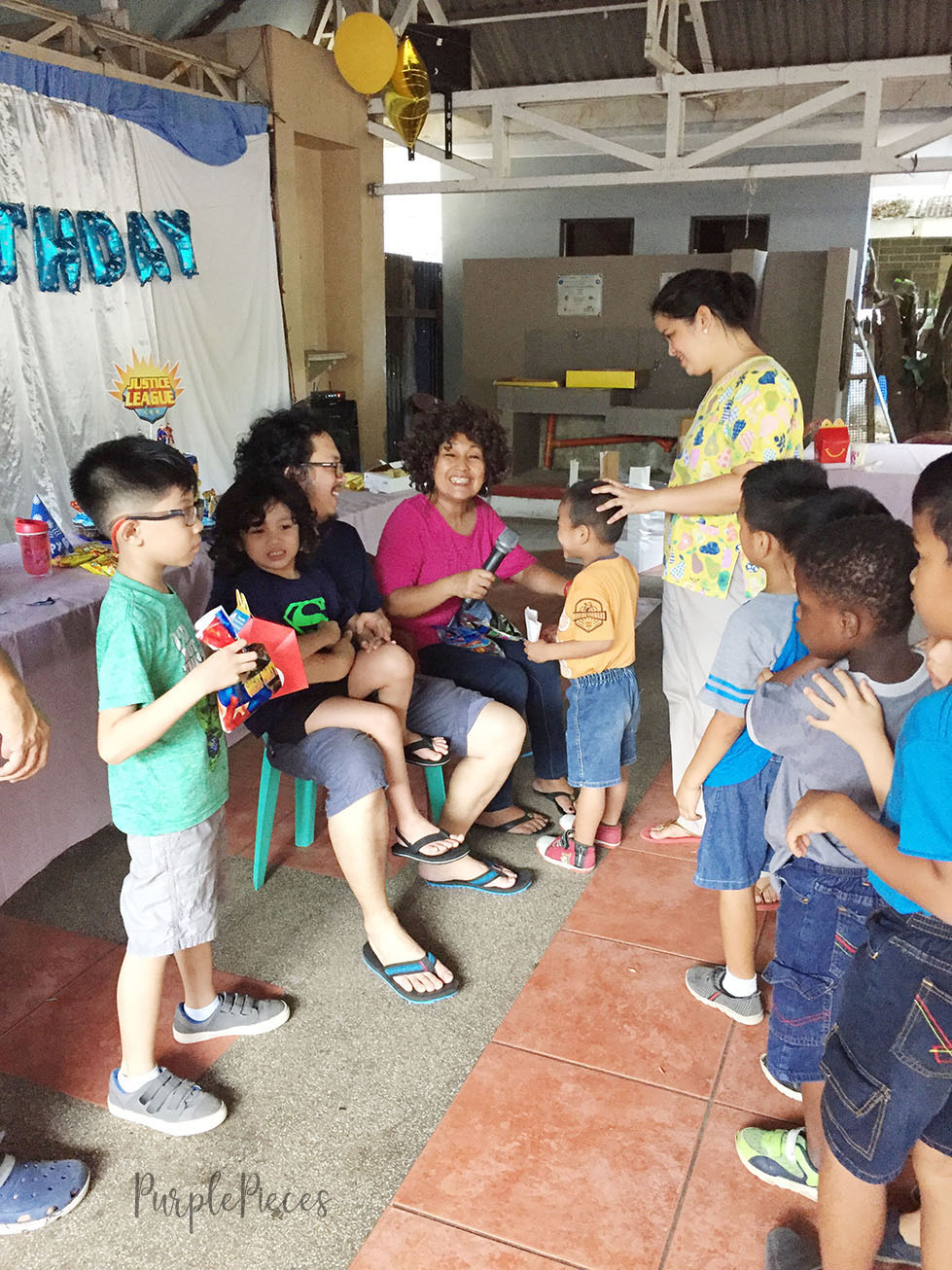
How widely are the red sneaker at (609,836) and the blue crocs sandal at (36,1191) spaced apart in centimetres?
152

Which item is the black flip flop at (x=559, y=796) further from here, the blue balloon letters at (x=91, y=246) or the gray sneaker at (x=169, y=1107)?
the blue balloon letters at (x=91, y=246)

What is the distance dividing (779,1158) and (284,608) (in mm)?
1490

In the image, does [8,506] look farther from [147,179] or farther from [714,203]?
[714,203]

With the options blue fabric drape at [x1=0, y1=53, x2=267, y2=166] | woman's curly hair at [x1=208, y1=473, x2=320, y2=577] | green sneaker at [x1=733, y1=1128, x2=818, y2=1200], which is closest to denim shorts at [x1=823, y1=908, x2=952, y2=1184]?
green sneaker at [x1=733, y1=1128, x2=818, y2=1200]

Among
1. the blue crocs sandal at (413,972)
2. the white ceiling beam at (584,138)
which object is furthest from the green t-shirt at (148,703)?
the white ceiling beam at (584,138)

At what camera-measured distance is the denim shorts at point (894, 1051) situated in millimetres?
1070

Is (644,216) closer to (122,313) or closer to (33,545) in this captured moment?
(122,313)

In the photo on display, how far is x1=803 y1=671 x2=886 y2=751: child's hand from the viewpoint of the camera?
48.1 inches

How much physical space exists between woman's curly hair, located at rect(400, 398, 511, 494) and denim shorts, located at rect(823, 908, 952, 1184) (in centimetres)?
177

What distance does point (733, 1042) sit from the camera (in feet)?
6.21

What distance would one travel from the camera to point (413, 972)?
2039 mm

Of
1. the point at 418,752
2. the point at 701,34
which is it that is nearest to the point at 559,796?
the point at 418,752

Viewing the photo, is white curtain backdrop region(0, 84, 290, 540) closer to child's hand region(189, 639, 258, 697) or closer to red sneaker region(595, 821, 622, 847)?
red sneaker region(595, 821, 622, 847)

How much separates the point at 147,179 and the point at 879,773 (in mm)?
4940
